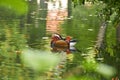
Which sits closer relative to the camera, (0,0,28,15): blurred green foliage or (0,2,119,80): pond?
(0,0,28,15): blurred green foliage

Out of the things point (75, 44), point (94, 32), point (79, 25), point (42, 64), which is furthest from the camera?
Result: point (79, 25)

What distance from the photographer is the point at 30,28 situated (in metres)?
15.6

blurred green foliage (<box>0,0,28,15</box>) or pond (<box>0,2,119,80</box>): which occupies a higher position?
blurred green foliage (<box>0,0,28,15</box>)

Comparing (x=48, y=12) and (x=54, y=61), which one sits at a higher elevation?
(x=54, y=61)

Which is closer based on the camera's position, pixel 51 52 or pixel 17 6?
pixel 17 6

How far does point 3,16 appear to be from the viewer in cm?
1708

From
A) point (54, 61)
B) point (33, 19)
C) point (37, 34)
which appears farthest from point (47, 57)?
point (33, 19)

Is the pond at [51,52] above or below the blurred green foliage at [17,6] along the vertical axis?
below

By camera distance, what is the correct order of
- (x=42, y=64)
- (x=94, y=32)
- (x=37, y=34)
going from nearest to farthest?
(x=42, y=64), (x=37, y=34), (x=94, y=32)

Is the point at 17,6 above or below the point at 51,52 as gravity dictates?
above

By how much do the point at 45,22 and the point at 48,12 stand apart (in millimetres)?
4000

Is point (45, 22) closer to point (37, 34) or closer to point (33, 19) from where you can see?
Result: point (33, 19)

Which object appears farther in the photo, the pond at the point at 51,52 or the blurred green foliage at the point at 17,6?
the pond at the point at 51,52

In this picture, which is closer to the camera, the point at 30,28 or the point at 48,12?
the point at 30,28
